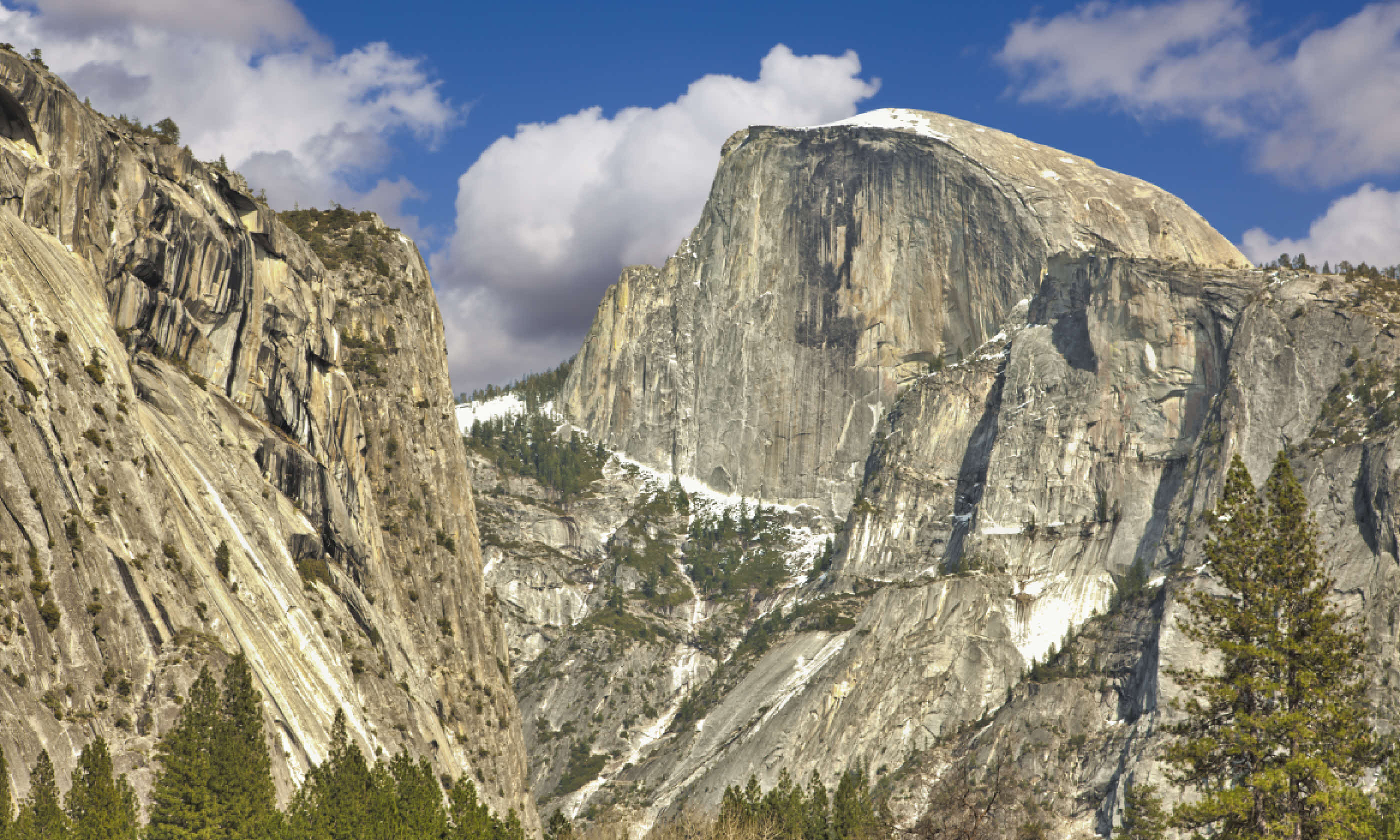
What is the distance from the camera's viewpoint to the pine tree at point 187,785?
54.0 meters

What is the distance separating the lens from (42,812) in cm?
4712

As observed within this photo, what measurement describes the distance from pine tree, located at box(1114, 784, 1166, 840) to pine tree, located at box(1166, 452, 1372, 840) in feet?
200

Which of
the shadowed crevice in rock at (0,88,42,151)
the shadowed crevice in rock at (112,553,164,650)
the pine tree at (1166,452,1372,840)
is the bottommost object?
the pine tree at (1166,452,1372,840)

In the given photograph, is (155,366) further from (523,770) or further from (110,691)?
(523,770)

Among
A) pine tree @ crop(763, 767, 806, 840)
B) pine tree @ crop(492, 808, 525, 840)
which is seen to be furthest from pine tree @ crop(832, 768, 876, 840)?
pine tree @ crop(492, 808, 525, 840)

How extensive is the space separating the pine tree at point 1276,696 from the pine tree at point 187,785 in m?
35.8

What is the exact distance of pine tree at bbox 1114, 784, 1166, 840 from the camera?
116750mm

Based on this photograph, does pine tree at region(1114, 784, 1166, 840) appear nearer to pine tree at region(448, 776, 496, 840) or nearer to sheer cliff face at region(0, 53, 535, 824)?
sheer cliff face at region(0, 53, 535, 824)

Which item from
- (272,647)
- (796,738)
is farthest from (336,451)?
(796,738)

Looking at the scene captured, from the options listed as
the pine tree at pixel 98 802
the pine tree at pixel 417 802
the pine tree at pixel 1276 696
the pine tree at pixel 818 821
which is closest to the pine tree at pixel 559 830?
the pine tree at pixel 818 821

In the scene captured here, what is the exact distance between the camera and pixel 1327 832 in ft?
137

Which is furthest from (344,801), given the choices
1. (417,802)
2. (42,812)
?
(42,812)

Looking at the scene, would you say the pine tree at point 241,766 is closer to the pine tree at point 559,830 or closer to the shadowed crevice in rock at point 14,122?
the shadowed crevice in rock at point 14,122

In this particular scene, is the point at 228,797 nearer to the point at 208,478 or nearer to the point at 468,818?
the point at 468,818
